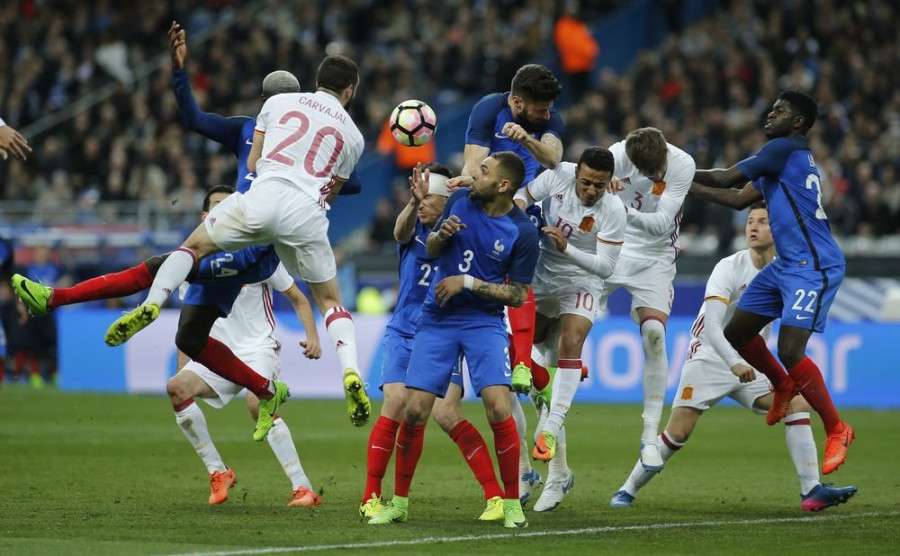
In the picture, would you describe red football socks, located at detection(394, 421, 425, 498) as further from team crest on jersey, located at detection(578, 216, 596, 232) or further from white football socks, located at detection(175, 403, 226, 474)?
team crest on jersey, located at detection(578, 216, 596, 232)

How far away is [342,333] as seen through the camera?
9.69m

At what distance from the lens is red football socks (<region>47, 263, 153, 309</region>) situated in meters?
9.51

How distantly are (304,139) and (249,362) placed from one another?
2462 mm

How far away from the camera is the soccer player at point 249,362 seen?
10516 millimetres

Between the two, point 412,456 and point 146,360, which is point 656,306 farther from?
point 146,360

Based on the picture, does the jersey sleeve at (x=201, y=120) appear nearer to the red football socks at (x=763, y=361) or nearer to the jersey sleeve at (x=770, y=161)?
the jersey sleeve at (x=770, y=161)

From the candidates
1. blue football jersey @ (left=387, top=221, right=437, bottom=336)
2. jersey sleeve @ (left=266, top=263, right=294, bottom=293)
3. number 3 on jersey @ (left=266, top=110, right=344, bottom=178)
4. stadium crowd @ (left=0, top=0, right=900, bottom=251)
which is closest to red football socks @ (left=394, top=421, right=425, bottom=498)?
blue football jersey @ (left=387, top=221, right=437, bottom=336)

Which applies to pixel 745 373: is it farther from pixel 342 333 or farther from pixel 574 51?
pixel 574 51

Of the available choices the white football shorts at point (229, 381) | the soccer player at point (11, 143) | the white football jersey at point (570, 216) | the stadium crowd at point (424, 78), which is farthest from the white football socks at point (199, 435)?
the stadium crowd at point (424, 78)

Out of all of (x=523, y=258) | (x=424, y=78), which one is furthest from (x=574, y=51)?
(x=523, y=258)

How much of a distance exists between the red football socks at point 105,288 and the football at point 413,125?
2.08 meters

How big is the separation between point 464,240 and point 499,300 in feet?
1.49

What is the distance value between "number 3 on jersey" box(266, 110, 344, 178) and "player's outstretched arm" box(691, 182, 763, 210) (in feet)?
9.75

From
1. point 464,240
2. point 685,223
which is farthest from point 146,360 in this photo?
point 464,240
